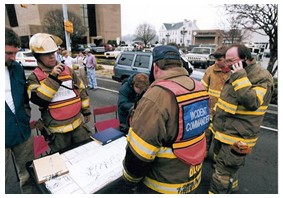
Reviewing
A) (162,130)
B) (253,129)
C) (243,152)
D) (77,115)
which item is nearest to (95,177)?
(162,130)

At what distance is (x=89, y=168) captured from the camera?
5.72 ft

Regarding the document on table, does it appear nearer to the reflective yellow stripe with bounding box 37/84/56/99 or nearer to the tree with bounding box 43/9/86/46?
the reflective yellow stripe with bounding box 37/84/56/99

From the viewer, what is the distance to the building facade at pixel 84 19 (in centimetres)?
3469

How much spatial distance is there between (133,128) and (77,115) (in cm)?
136

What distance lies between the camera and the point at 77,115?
2.46m

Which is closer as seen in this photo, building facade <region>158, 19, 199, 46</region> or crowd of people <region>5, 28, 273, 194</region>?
crowd of people <region>5, 28, 273, 194</region>

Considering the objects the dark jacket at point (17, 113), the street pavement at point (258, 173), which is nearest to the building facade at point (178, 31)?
the street pavement at point (258, 173)

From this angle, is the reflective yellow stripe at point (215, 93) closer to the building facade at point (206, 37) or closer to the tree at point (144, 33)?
the tree at point (144, 33)

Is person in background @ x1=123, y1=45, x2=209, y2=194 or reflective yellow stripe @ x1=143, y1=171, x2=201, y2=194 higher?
person in background @ x1=123, y1=45, x2=209, y2=194

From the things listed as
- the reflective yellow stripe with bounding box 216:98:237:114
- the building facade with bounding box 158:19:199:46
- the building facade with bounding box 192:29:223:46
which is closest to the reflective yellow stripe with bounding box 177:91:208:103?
the reflective yellow stripe with bounding box 216:98:237:114

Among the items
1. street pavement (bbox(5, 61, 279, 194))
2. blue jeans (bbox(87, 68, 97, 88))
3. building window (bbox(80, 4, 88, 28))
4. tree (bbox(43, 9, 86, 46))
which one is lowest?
street pavement (bbox(5, 61, 279, 194))

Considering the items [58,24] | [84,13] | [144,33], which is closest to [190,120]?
[58,24]

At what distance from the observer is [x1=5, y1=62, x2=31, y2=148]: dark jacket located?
2.07 m

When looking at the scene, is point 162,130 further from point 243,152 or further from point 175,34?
point 175,34
